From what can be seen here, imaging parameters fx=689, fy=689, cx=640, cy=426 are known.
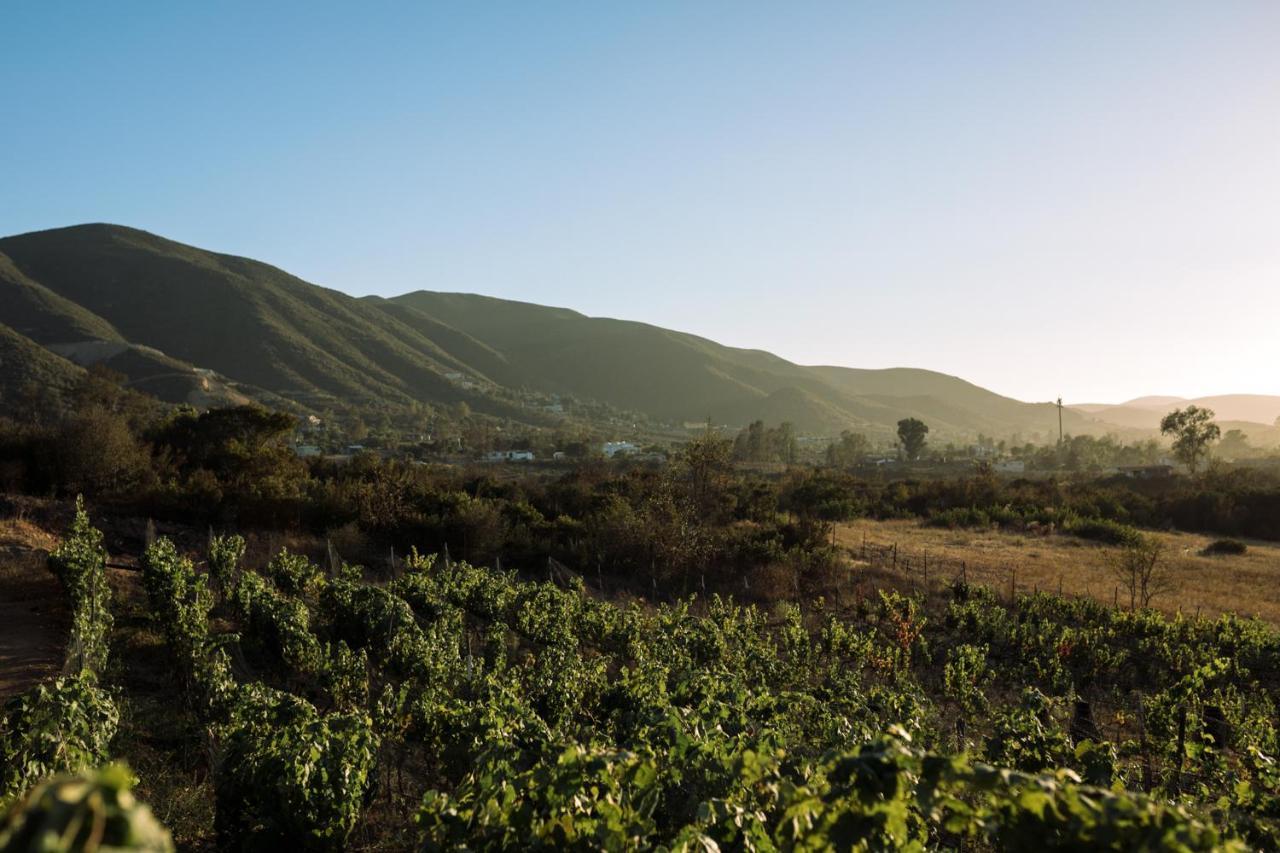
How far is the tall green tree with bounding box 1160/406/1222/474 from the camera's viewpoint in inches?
2616

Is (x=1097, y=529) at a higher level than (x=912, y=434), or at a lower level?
lower

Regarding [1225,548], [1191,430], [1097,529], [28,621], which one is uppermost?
[1191,430]

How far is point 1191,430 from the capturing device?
219 feet

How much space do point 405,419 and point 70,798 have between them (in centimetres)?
9754

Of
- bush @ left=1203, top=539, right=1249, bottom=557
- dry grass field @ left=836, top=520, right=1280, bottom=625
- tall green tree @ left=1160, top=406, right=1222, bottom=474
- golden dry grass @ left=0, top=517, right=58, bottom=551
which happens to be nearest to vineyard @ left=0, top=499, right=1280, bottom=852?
golden dry grass @ left=0, top=517, right=58, bottom=551

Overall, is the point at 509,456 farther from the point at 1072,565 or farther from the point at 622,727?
the point at 622,727

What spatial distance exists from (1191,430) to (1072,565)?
54.8 m

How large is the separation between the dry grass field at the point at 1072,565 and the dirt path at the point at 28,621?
68.0 feet

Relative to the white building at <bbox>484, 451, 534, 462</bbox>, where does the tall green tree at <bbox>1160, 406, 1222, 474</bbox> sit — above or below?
above

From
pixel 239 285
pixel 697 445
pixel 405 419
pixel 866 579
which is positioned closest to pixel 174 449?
pixel 697 445

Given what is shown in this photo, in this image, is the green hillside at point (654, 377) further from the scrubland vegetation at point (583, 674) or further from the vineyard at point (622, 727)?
the vineyard at point (622, 727)

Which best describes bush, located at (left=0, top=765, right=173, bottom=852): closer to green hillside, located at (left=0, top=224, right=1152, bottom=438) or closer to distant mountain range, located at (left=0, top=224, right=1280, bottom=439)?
distant mountain range, located at (left=0, top=224, right=1280, bottom=439)

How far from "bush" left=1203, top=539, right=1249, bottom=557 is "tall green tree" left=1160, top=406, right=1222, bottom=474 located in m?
42.1

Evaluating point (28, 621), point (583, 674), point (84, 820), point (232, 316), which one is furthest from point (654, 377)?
point (84, 820)
